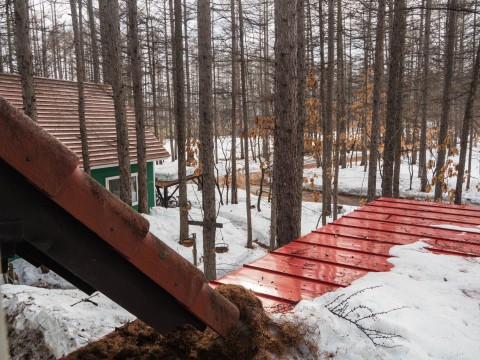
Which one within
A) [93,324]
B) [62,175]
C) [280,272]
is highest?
[62,175]

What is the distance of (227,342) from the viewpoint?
227 centimetres

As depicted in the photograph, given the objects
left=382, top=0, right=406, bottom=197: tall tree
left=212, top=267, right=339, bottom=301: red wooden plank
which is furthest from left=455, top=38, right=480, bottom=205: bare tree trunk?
left=212, top=267, right=339, bottom=301: red wooden plank

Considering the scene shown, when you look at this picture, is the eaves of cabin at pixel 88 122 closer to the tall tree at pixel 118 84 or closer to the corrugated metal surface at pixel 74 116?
the corrugated metal surface at pixel 74 116

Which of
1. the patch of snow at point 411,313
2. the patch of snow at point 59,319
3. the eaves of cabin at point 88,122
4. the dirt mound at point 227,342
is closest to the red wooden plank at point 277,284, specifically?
the patch of snow at point 411,313

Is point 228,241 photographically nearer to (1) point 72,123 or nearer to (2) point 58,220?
(1) point 72,123

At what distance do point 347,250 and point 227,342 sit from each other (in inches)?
126

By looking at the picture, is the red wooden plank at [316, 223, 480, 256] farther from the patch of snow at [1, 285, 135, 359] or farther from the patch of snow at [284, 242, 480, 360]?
the patch of snow at [1, 285, 135, 359]

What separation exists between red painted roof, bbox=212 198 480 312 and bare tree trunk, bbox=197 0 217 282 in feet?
14.3

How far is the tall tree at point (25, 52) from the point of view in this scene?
7289 mm

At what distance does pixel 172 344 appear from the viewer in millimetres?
2414

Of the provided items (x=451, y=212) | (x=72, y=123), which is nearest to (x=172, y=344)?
(x=451, y=212)

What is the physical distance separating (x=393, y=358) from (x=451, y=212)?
228 inches

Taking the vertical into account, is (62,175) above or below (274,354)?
above

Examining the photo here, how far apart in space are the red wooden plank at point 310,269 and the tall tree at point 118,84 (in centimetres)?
742
